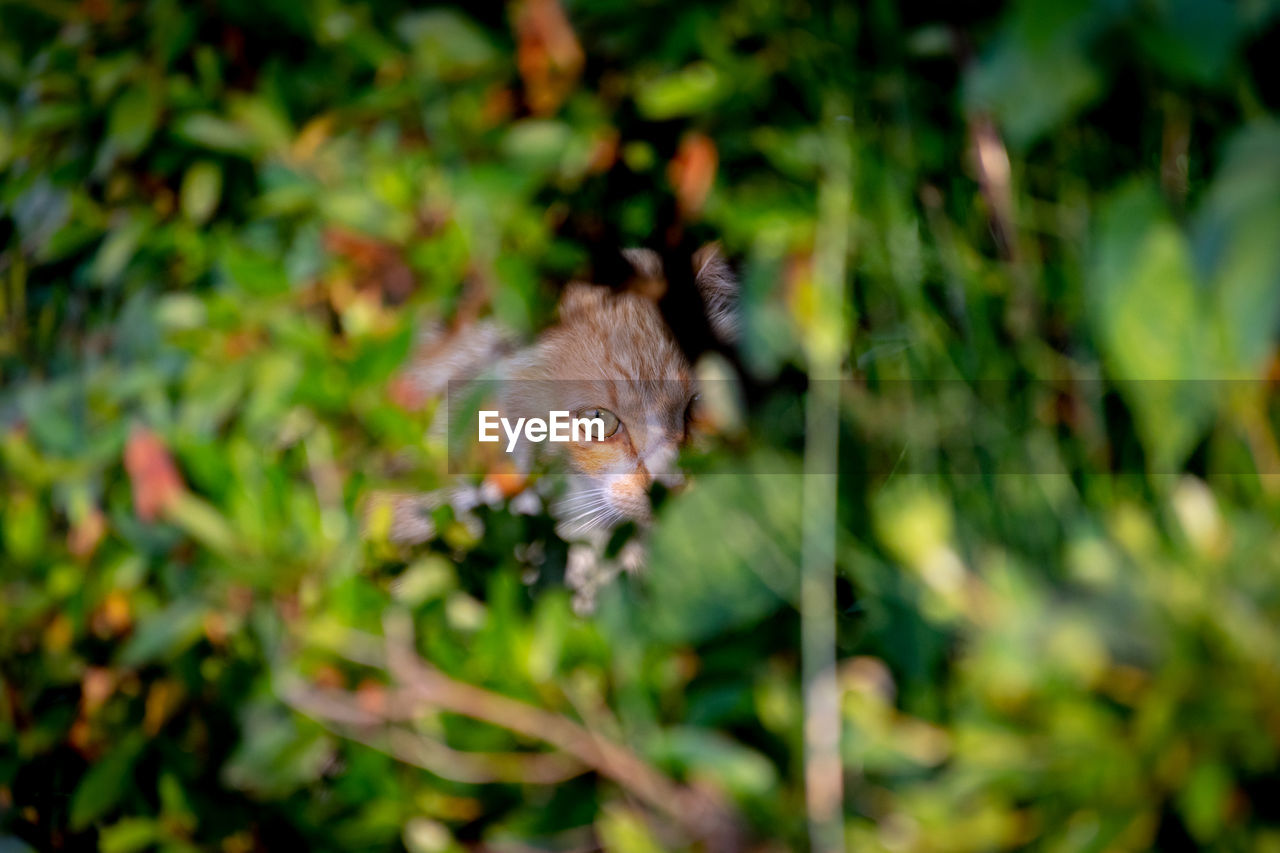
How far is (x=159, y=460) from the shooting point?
0.63 metres

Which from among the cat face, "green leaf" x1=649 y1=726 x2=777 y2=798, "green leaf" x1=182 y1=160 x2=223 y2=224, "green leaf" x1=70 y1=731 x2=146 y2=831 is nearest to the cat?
the cat face

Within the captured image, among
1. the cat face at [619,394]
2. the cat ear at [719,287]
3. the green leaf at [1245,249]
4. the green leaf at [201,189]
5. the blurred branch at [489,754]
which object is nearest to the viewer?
the green leaf at [1245,249]

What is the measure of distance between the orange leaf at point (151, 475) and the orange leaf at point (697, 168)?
0.43 metres

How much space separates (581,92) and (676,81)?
87 millimetres

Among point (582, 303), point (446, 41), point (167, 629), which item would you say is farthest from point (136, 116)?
point (582, 303)

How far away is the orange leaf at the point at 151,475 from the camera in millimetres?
625

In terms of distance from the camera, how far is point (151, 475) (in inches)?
24.7

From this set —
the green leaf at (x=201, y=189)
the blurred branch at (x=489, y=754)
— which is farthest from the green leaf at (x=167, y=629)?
the green leaf at (x=201, y=189)

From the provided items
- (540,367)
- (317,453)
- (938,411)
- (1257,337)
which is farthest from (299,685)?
(540,367)

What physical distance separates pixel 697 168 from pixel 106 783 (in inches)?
24.8

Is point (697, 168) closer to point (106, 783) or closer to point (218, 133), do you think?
point (218, 133)

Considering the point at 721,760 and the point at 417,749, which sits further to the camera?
the point at 417,749

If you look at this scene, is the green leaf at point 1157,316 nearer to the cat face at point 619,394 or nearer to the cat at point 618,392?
the cat at point 618,392

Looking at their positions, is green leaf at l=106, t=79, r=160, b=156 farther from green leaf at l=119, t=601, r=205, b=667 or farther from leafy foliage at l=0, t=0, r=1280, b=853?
green leaf at l=119, t=601, r=205, b=667
